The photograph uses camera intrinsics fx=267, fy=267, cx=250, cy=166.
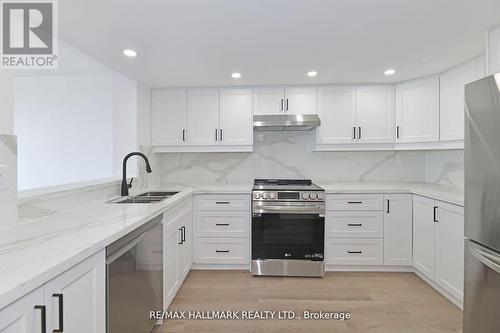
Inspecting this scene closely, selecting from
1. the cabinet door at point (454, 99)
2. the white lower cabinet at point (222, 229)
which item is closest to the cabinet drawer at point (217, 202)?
the white lower cabinet at point (222, 229)

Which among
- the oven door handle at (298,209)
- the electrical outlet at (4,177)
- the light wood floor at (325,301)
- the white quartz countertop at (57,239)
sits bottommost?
the light wood floor at (325,301)

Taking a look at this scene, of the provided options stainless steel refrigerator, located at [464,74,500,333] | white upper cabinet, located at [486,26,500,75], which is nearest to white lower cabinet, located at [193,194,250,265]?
stainless steel refrigerator, located at [464,74,500,333]

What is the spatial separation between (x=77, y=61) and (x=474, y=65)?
3.90 meters

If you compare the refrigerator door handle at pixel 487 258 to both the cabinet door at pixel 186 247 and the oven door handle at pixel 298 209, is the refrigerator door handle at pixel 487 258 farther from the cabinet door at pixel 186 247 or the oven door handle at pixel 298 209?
the cabinet door at pixel 186 247

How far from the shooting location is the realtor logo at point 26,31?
163 centimetres

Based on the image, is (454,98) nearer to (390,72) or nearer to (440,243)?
(390,72)

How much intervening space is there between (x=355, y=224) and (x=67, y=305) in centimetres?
269

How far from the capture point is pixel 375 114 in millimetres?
3275

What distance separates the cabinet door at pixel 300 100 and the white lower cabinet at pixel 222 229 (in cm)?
124

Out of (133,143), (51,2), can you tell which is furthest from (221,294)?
(51,2)

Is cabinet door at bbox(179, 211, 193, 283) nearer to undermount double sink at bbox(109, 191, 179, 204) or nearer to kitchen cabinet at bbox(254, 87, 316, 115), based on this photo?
undermount double sink at bbox(109, 191, 179, 204)

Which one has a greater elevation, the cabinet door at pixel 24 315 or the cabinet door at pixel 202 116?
the cabinet door at pixel 202 116

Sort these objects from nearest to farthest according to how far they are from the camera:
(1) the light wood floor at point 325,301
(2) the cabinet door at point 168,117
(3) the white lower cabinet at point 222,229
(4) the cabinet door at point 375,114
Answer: (1) the light wood floor at point 325,301, (3) the white lower cabinet at point 222,229, (4) the cabinet door at point 375,114, (2) the cabinet door at point 168,117

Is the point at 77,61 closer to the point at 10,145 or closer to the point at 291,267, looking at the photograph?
the point at 10,145
